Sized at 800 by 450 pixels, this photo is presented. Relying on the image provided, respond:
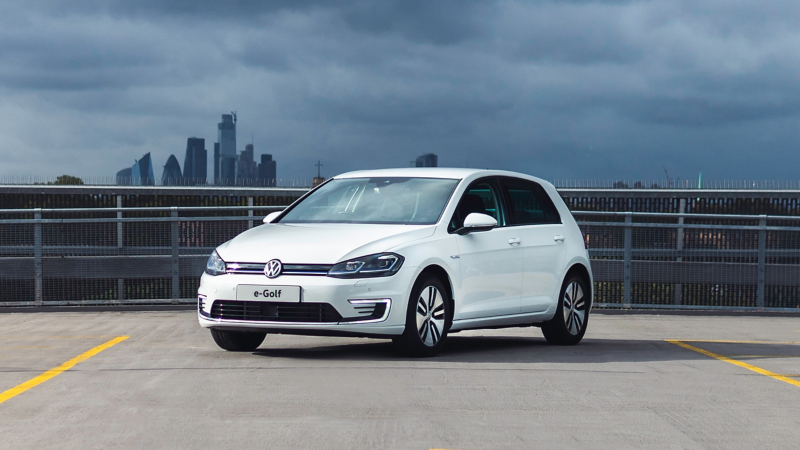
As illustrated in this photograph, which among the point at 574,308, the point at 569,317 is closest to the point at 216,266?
the point at 569,317

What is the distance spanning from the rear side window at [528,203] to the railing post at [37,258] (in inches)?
300

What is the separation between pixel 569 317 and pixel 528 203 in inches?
47.8

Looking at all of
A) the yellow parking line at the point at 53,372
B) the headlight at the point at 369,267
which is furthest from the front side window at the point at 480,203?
the yellow parking line at the point at 53,372

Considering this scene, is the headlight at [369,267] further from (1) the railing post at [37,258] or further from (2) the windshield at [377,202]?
(1) the railing post at [37,258]

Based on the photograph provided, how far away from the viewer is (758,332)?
1323 cm

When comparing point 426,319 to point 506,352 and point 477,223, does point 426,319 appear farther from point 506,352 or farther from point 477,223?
point 506,352

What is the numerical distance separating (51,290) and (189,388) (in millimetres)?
8831

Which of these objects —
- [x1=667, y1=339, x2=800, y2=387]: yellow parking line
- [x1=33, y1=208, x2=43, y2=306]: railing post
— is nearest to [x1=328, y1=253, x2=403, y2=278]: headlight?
[x1=667, y1=339, x2=800, y2=387]: yellow parking line

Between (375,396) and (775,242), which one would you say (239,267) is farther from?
(775,242)

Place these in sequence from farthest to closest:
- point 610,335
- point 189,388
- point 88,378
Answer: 1. point 610,335
2. point 88,378
3. point 189,388

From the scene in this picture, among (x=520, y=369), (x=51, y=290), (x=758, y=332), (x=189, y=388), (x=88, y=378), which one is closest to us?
(x=189, y=388)

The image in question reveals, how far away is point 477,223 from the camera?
9328 millimetres

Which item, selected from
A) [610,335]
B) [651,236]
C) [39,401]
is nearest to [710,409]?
[39,401]

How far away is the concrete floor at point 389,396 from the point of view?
224 inches
